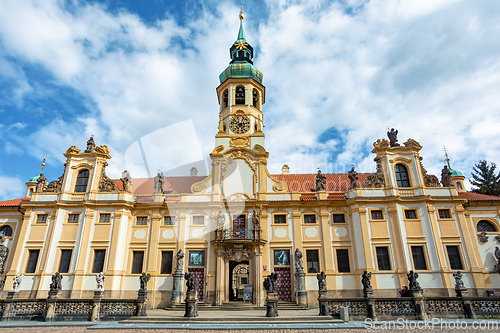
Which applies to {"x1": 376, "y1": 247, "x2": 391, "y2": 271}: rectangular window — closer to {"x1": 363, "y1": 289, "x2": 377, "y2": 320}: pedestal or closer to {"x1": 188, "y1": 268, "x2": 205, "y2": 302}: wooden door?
{"x1": 363, "y1": 289, "x2": 377, "y2": 320}: pedestal

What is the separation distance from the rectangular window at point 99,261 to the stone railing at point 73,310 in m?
7.00

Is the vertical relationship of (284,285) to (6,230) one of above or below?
below

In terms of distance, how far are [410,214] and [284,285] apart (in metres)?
11.9

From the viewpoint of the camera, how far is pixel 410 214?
2545 cm

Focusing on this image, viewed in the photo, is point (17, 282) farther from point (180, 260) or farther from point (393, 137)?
point (393, 137)

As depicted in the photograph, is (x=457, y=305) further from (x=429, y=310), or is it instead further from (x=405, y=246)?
(x=405, y=246)

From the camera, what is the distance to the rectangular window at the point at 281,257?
81.5 ft

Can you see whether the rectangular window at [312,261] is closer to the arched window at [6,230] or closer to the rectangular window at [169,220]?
the rectangular window at [169,220]

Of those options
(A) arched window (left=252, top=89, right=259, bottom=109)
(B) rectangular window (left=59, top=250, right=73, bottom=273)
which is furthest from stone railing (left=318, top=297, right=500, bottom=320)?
(A) arched window (left=252, top=89, right=259, bottom=109)

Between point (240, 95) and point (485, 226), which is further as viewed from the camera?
point (240, 95)

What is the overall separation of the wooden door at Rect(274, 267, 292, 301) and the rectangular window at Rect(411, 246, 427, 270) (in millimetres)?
9727

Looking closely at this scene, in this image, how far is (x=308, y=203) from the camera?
26.1m

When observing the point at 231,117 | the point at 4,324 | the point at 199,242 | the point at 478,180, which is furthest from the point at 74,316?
the point at 478,180

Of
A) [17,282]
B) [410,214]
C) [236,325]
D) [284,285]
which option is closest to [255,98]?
[410,214]
